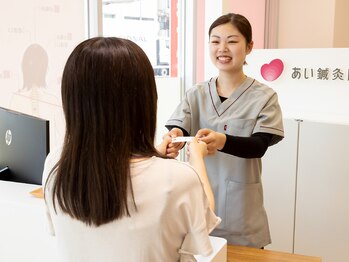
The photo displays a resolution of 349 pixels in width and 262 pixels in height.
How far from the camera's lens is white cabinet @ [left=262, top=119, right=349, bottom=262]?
2.47 m

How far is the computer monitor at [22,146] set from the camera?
1.44 metres

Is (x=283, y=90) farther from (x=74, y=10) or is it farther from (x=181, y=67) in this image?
(x=74, y=10)

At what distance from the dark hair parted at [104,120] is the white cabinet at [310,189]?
6.13ft

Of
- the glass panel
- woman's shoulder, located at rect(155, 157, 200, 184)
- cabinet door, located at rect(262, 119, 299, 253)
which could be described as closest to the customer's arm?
woman's shoulder, located at rect(155, 157, 200, 184)

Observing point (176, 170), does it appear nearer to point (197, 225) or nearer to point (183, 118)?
point (197, 225)

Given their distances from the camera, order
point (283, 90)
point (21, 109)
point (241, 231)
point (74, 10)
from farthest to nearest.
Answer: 1. point (283, 90)
2. point (74, 10)
3. point (21, 109)
4. point (241, 231)

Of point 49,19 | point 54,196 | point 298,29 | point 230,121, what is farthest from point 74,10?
point 298,29

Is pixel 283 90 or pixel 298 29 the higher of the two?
pixel 298 29

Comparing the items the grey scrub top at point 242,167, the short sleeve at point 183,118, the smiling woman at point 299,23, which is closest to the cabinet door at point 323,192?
the grey scrub top at point 242,167

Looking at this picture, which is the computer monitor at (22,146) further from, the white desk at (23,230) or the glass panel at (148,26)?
the glass panel at (148,26)

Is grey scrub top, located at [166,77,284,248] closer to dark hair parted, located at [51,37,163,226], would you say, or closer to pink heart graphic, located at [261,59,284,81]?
dark hair parted, located at [51,37,163,226]

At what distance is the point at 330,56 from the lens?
2670 mm

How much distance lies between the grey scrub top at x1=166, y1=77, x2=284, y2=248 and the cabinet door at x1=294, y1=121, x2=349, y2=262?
3.02 feet

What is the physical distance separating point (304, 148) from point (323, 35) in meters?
2.24
